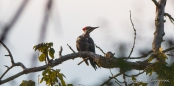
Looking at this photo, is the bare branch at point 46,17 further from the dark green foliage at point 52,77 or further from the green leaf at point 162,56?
the dark green foliage at point 52,77

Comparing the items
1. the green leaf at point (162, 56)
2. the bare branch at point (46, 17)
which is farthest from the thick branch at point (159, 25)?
the bare branch at point (46, 17)

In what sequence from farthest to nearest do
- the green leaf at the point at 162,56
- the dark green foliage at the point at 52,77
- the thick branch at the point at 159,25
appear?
the thick branch at the point at 159,25 < the dark green foliage at the point at 52,77 < the green leaf at the point at 162,56

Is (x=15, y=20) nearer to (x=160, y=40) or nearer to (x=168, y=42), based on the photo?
(x=168, y=42)

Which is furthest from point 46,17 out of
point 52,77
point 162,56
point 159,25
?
point 159,25

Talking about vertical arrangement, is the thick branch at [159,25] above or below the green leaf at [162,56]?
above

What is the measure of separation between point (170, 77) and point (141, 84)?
998 mm

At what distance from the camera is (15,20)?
569mm

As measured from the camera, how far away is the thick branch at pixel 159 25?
5.00 m

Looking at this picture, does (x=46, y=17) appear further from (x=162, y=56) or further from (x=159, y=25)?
(x=159, y=25)

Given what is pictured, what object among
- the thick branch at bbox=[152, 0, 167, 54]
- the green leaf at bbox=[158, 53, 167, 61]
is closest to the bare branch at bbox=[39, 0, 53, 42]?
the green leaf at bbox=[158, 53, 167, 61]

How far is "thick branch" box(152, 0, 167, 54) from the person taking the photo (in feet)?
16.4

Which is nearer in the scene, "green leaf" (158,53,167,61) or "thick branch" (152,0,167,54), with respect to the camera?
"green leaf" (158,53,167,61)

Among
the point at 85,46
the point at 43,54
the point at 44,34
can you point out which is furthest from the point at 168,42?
the point at 85,46

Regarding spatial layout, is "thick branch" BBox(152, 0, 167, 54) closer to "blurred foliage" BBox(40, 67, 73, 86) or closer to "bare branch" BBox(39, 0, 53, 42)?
"blurred foliage" BBox(40, 67, 73, 86)
